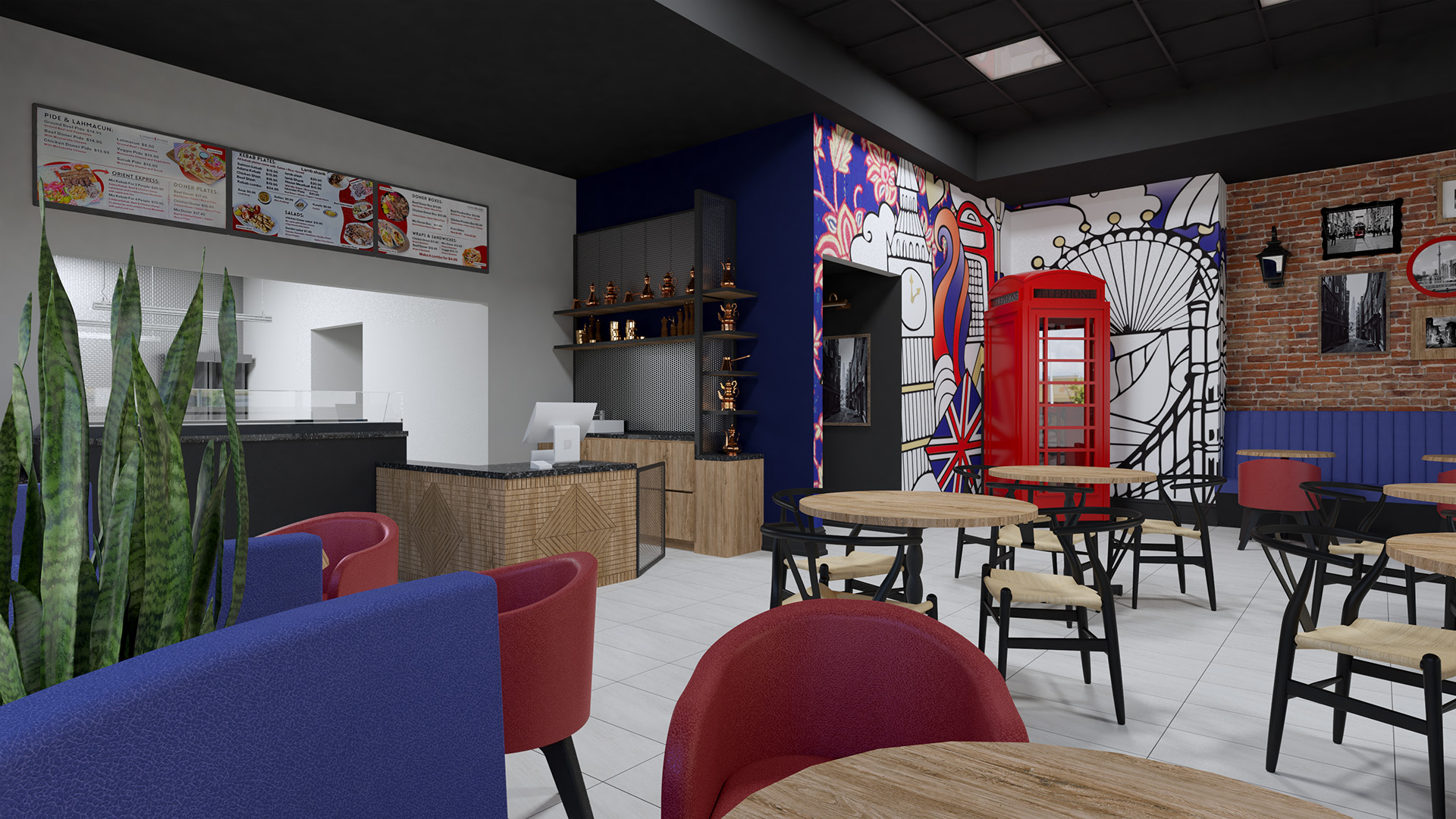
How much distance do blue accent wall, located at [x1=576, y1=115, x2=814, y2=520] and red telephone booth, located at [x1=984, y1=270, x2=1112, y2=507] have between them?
95.0 inches

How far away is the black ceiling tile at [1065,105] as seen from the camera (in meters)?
6.34

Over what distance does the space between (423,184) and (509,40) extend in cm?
201

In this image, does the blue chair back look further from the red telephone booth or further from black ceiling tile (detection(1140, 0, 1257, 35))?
the red telephone booth

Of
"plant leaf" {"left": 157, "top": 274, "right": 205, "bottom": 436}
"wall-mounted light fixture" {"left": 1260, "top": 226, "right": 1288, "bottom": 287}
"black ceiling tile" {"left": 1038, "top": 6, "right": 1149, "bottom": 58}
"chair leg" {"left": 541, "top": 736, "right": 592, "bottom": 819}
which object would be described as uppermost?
"black ceiling tile" {"left": 1038, "top": 6, "right": 1149, "bottom": 58}

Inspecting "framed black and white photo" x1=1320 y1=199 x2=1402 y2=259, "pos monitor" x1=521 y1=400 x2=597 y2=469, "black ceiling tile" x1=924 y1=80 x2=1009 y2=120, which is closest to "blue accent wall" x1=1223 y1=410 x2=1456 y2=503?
"framed black and white photo" x1=1320 y1=199 x2=1402 y2=259

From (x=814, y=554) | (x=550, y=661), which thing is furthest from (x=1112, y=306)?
(x=550, y=661)

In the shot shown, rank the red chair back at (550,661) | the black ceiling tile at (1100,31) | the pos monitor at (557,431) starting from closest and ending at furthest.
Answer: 1. the red chair back at (550,661)
2. the pos monitor at (557,431)
3. the black ceiling tile at (1100,31)

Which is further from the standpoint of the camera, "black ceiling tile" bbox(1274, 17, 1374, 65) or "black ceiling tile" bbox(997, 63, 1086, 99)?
"black ceiling tile" bbox(997, 63, 1086, 99)

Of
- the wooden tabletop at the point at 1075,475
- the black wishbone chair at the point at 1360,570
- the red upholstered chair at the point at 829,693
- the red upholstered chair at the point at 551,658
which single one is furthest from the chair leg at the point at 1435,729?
the red upholstered chair at the point at 551,658

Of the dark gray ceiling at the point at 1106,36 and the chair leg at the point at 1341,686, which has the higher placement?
the dark gray ceiling at the point at 1106,36

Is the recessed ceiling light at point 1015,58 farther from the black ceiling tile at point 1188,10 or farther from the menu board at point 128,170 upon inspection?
the menu board at point 128,170

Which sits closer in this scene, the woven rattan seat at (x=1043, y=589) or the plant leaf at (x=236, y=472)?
the plant leaf at (x=236, y=472)

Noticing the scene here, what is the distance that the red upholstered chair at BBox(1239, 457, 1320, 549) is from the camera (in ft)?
19.2

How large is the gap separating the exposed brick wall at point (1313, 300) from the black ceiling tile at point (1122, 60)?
2.48 metres
